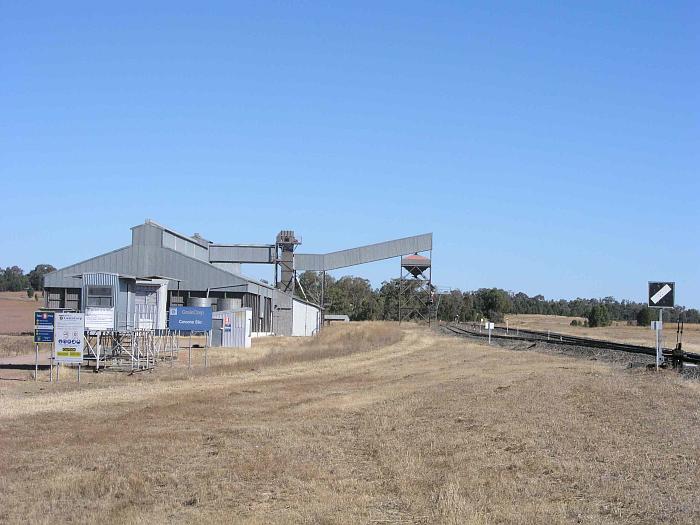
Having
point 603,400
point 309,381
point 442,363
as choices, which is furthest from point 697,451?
point 442,363

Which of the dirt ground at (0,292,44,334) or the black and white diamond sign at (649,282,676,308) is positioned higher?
the black and white diamond sign at (649,282,676,308)

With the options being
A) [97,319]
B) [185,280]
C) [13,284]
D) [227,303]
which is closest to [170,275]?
[185,280]

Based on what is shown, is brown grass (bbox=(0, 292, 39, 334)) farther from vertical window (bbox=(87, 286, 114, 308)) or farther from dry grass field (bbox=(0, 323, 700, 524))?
dry grass field (bbox=(0, 323, 700, 524))

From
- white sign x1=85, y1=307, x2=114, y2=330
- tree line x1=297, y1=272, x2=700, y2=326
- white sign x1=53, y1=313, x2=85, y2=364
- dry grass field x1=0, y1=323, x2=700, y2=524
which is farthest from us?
tree line x1=297, y1=272, x2=700, y2=326

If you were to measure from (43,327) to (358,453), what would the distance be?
1952 cm

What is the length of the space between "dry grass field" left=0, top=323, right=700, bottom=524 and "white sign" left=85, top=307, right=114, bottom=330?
7725mm

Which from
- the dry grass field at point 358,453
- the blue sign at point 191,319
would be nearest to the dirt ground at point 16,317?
the blue sign at point 191,319

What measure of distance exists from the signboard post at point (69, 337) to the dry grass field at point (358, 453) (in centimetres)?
333

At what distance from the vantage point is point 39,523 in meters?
8.77

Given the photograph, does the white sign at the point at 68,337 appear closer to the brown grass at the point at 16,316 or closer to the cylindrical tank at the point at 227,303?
the cylindrical tank at the point at 227,303

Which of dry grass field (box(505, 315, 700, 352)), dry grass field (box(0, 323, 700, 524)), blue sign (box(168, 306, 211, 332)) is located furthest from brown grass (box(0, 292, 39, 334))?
dry grass field (box(0, 323, 700, 524))

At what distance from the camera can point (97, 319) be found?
3234cm

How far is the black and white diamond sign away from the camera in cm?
2820

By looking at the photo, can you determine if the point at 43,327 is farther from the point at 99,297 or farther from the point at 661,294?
the point at 661,294
